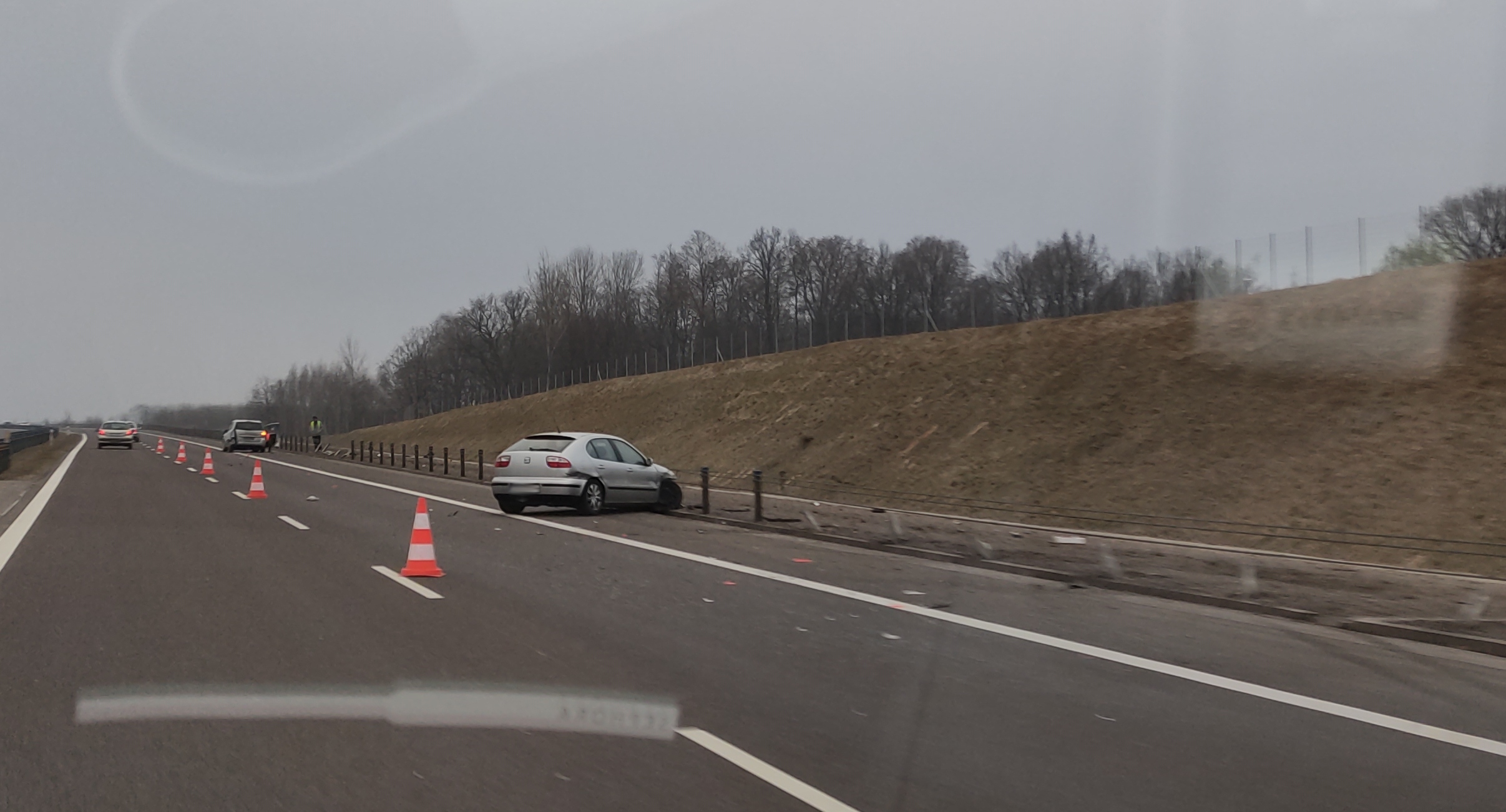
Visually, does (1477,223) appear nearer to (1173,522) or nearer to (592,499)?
(1173,522)

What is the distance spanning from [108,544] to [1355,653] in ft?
46.2

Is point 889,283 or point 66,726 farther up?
point 889,283

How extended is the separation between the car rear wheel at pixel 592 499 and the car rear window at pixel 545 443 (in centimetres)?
87

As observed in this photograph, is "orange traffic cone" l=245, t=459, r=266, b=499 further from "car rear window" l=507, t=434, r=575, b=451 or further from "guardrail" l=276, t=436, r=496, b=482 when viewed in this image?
"guardrail" l=276, t=436, r=496, b=482

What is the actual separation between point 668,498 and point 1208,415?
16.8 metres

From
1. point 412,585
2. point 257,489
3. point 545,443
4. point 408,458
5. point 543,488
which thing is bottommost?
point 412,585

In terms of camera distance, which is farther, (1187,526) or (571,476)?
(1187,526)

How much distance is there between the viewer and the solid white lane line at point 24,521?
13453 millimetres

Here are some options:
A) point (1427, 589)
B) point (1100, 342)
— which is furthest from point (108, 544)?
point (1100, 342)

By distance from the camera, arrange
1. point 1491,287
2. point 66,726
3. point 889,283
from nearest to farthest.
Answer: point 66,726 → point 1491,287 → point 889,283

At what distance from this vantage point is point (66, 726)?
18.4 ft

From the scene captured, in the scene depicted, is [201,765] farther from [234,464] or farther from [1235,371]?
[234,464]

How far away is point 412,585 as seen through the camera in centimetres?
1080

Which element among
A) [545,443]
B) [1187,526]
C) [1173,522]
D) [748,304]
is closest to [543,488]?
[545,443]
